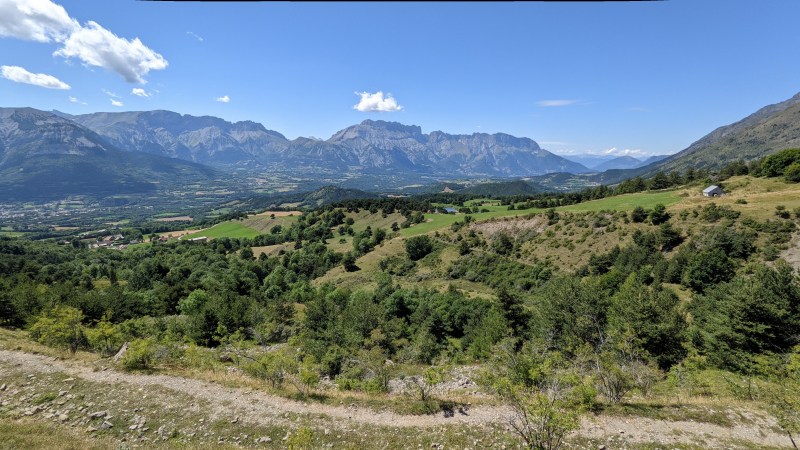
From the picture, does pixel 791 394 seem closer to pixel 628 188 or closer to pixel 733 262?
pixel 733 262

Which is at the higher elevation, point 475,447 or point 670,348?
point 475,447

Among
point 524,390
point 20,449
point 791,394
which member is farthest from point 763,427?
point 20,449

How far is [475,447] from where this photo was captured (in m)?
14.4

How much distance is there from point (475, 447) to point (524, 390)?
10.8 feet

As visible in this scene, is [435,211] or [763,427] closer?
[763,427]

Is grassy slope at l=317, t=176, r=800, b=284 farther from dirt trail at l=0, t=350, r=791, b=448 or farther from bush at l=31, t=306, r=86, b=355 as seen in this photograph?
bush at l=31, t=306, r=86, b=355

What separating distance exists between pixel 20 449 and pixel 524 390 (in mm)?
20248

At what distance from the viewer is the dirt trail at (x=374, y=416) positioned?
1454 cm

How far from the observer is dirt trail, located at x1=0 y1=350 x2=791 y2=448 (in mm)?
14539

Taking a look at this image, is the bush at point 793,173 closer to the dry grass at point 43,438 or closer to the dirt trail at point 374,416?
the dirt trail at point 374,416

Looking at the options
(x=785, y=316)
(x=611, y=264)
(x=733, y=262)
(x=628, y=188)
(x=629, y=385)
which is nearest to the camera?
(x=629, y=385)

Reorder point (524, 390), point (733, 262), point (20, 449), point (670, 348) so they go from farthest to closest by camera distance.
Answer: point (733, 262) < point (670, 348) < point (524, 390) < point (20, 449)

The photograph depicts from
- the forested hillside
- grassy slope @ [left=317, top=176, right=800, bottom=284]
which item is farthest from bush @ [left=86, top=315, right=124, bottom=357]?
grassy slope @ [left=317, top=176, right=800, bottom=284]

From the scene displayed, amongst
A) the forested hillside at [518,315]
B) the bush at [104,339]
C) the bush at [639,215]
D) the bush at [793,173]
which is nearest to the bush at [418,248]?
the forested hillside at [518,315]
